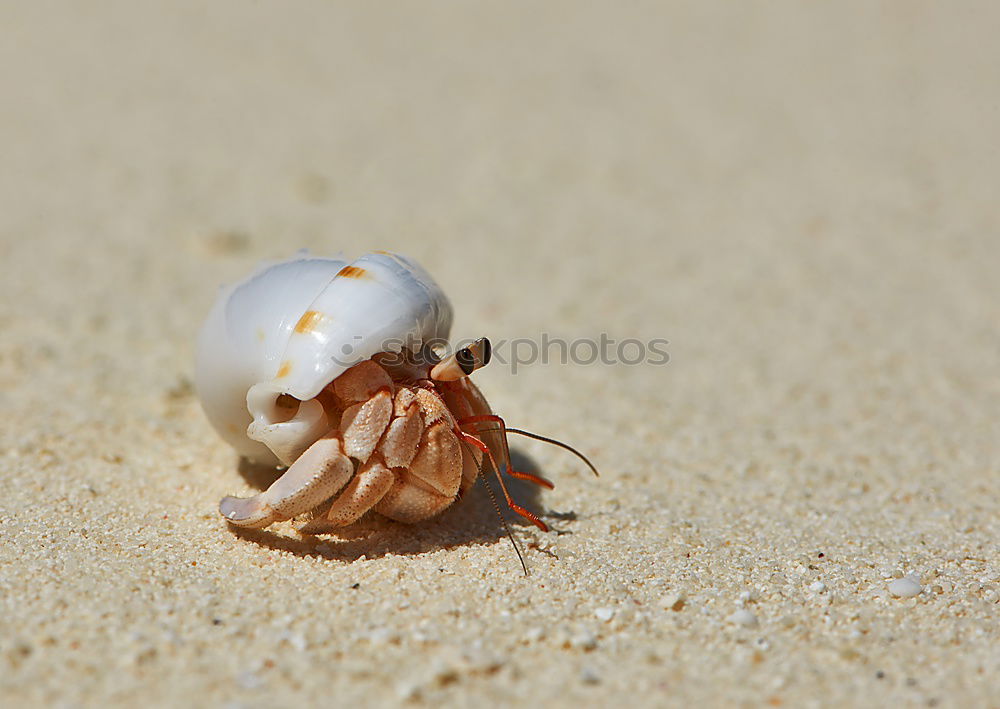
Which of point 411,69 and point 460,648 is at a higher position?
point 411,69

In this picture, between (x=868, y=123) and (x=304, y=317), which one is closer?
(x=304, y=317)

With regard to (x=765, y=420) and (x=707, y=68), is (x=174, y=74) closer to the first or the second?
(x=707, y=68)

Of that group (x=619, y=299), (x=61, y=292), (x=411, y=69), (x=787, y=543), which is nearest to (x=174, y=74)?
(x=411, y=69)

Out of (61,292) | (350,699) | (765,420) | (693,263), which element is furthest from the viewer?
(693,263)

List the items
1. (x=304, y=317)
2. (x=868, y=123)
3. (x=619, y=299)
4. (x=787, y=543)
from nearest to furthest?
(x=304, y=317), (x=787, y=543), (x=619, y=299), (x=868, y=123)

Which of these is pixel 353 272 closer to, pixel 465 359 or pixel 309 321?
pixel 309 321

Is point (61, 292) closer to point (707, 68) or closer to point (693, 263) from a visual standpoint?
point (693, 263)

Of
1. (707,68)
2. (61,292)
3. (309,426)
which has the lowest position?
(61,292)
